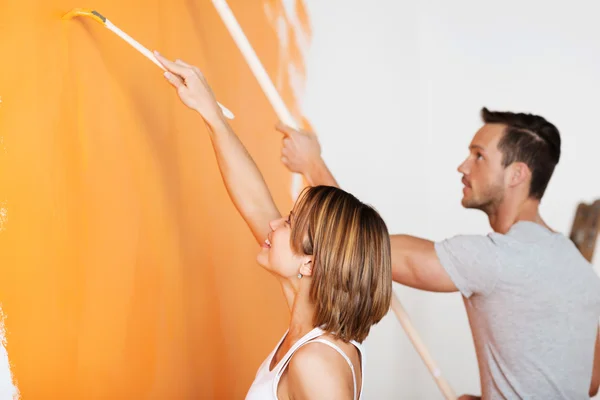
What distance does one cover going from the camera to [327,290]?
123 cm

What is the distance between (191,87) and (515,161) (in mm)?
998

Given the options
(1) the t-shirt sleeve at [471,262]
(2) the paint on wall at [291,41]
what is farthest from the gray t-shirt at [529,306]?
(2) the paint on wall at [291,41]

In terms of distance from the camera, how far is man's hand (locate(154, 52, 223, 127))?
146cm

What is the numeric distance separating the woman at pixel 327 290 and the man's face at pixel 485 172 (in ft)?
2.75

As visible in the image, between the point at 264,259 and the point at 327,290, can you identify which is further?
the point at 264,259

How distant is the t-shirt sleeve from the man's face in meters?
0.29

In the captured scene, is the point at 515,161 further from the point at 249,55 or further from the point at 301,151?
the point at 249,55

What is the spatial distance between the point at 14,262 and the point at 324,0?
64.7 inches

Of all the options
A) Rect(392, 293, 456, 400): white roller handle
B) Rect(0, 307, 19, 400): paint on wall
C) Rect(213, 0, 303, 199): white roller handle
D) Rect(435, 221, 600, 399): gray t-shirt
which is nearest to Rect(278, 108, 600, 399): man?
Rect(435, 221, 600, 399): gray t-shirt

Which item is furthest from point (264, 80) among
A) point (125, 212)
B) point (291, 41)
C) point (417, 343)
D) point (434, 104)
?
point (434, 104)

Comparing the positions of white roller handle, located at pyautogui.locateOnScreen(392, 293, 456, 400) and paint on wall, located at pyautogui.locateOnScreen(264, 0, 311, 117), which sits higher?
paint on wall, located at pyautogui.locateOnScreen(264, 0, 311, 117)

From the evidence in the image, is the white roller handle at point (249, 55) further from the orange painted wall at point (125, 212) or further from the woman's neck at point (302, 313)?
the woman's neck at point (302, 313)

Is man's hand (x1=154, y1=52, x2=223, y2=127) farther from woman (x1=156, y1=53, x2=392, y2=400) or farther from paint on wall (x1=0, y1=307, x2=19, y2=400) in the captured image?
paint on wall (x1=0, y1=307, x2=19, y2=400)

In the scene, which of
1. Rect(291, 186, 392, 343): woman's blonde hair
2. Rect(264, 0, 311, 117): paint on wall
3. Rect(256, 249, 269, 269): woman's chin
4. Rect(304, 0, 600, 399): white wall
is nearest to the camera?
Rect(291, 186, 392, 343): woman's blonde hair
